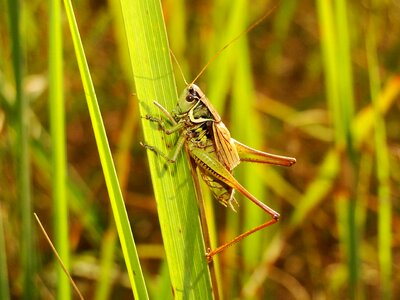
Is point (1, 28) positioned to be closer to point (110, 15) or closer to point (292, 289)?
point (110, 15)

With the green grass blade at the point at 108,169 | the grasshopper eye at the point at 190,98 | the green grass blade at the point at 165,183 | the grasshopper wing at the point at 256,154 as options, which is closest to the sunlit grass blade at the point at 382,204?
the grasshopper wing at the point at 256,154

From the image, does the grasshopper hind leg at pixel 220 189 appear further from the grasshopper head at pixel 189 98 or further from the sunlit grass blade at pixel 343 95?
the sunlit grass blade at pixel 343 95

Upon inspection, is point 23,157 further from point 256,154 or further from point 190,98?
point 256,154

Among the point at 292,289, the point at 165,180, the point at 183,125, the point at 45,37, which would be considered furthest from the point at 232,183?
the point at 45,37

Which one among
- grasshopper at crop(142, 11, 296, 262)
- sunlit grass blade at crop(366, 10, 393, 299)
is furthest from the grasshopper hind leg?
sunlit grass blade at crop(366, 10, 393, 299)

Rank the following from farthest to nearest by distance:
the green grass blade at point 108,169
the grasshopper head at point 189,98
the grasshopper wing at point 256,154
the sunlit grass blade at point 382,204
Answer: the sunlit grass blade at point 382,204 → the grasshopper wing at point 256,154 → the grasshopper head at point 189,98 → the green grass blade at point 108,169

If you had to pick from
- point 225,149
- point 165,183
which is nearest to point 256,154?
point 225,149
